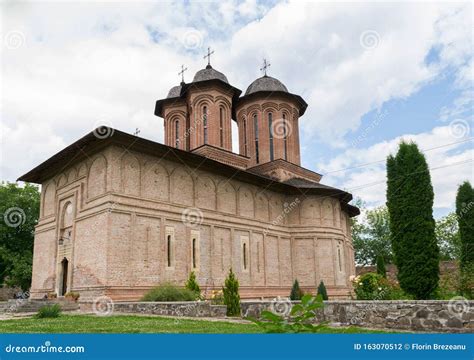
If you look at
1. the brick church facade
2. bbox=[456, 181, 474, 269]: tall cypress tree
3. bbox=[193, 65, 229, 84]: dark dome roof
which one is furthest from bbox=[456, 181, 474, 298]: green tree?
bbox=[193, 65, 229, 84]: dark dome roof

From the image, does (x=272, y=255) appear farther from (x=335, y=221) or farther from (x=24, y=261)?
(x=24, y=261)

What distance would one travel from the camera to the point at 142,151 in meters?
16.4

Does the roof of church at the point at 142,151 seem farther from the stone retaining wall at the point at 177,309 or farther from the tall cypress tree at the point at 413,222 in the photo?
the tall cypress tree at the point at 413,222

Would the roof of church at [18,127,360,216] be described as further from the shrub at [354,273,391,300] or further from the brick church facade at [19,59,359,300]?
the shrub at [354,273,391,300]

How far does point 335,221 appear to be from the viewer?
24.0m

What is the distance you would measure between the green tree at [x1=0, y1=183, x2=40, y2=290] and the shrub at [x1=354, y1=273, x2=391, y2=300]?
20027 millimetres

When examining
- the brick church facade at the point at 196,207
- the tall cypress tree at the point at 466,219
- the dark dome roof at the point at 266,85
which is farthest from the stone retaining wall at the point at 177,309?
the dark dome roof at the point at 266,85

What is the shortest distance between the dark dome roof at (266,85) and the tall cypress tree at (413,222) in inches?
497

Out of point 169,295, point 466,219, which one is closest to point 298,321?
point 169,295

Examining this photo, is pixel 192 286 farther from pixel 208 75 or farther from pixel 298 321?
pixel 208 75

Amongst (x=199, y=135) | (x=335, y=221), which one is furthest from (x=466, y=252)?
(x=199, y=135)

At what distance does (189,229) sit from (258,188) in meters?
5.40

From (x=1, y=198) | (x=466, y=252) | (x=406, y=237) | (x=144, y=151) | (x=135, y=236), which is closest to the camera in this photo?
(x=406, y=237)

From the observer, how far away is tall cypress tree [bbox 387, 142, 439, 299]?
13867 mm
